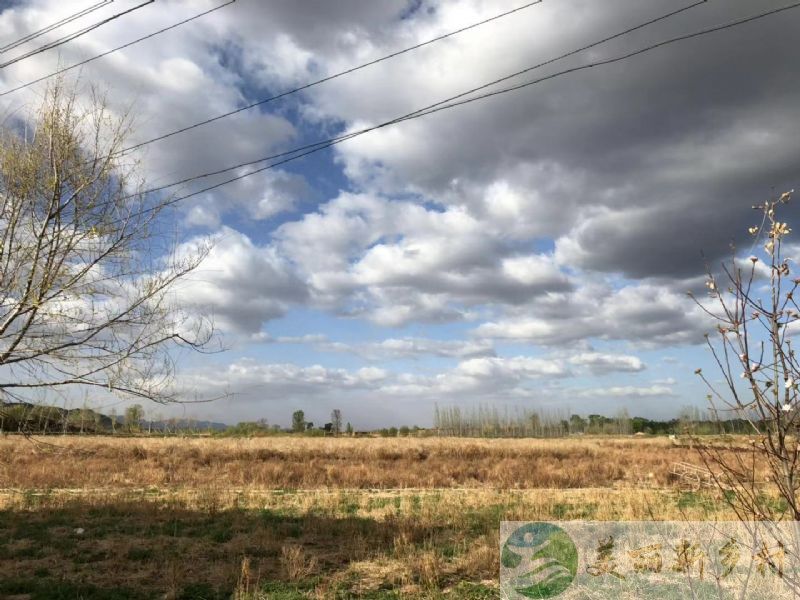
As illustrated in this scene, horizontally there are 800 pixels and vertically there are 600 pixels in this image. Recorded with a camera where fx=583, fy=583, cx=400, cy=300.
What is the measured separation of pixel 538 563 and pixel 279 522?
6.24 metres

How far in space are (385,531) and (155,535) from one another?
4356 mm

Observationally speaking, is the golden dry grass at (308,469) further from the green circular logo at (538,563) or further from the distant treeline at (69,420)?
the green circular logo at (538,563)

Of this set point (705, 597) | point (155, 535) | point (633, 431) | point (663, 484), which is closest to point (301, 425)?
point (633, 431)

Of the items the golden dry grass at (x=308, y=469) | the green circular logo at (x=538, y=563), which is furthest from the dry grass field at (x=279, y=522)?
the green circular logo at (x=538, y=563)

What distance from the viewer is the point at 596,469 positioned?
23969 millimetres

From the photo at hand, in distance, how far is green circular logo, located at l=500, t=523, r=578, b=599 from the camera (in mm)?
6941

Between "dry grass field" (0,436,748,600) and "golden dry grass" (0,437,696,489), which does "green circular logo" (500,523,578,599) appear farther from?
"golden dry grass" (0,437,696,489)

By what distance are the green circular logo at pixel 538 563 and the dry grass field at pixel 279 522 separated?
0.28 metres

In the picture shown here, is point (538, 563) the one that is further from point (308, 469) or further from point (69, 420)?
point (308, 469)

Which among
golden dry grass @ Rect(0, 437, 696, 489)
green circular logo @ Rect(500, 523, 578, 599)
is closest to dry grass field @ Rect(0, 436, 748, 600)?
golden dry grass @ Rect(0, 437, 696, 489)

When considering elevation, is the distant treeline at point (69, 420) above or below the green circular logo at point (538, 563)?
above

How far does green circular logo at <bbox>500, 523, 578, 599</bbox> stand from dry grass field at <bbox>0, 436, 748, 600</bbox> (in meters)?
0.28

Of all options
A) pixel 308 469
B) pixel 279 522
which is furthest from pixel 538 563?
pixel 308 469

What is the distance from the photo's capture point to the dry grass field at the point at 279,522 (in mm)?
7949
